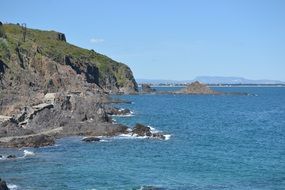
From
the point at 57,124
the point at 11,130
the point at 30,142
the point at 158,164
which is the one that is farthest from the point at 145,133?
the point at 158,164

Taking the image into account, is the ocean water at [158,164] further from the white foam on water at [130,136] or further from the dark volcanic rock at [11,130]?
the dark volcanic rock at [11,130]

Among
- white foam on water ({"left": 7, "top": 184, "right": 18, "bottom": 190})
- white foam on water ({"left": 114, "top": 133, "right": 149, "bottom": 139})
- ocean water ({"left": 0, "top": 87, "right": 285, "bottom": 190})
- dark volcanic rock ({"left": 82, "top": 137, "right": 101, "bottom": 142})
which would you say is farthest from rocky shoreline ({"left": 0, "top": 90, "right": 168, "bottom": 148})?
white foam on water ({"left": 7, "top": 184, "right": 18, "bottom": 190})

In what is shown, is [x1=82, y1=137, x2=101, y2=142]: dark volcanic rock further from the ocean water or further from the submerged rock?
the submerged rock

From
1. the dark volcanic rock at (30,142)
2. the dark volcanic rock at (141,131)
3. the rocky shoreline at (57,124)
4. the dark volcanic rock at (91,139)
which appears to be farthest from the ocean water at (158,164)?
the dark volcanic rock at (141,131)

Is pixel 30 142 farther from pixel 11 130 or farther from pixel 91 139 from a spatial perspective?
pixel 91 139

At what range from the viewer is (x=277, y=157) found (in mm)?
78500

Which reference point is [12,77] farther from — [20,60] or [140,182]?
[140,182]

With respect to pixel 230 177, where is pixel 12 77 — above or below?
above

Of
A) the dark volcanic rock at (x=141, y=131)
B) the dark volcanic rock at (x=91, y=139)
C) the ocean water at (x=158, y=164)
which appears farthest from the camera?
the dark volcanic rock at (x=141, y=131)

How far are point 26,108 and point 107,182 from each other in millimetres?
48272

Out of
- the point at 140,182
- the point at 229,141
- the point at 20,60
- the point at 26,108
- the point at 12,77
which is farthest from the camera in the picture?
the point at 20,60


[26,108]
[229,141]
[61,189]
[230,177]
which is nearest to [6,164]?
[61,189]

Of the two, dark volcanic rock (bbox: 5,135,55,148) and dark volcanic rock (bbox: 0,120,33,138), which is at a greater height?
dark volcanic rock (bbox: 0,120,33,138)

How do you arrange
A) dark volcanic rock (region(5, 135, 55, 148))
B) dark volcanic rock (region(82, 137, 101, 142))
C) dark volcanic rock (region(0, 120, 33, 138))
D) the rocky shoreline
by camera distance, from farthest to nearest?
1. dark volcanic rock (region(82, 137, 101, 142))
2. dark volcanic rock (region(0, 120, 33, 138))
3. the rocky shoreline
4. dark volcanic rock (region(5, 135, 55, 148))
